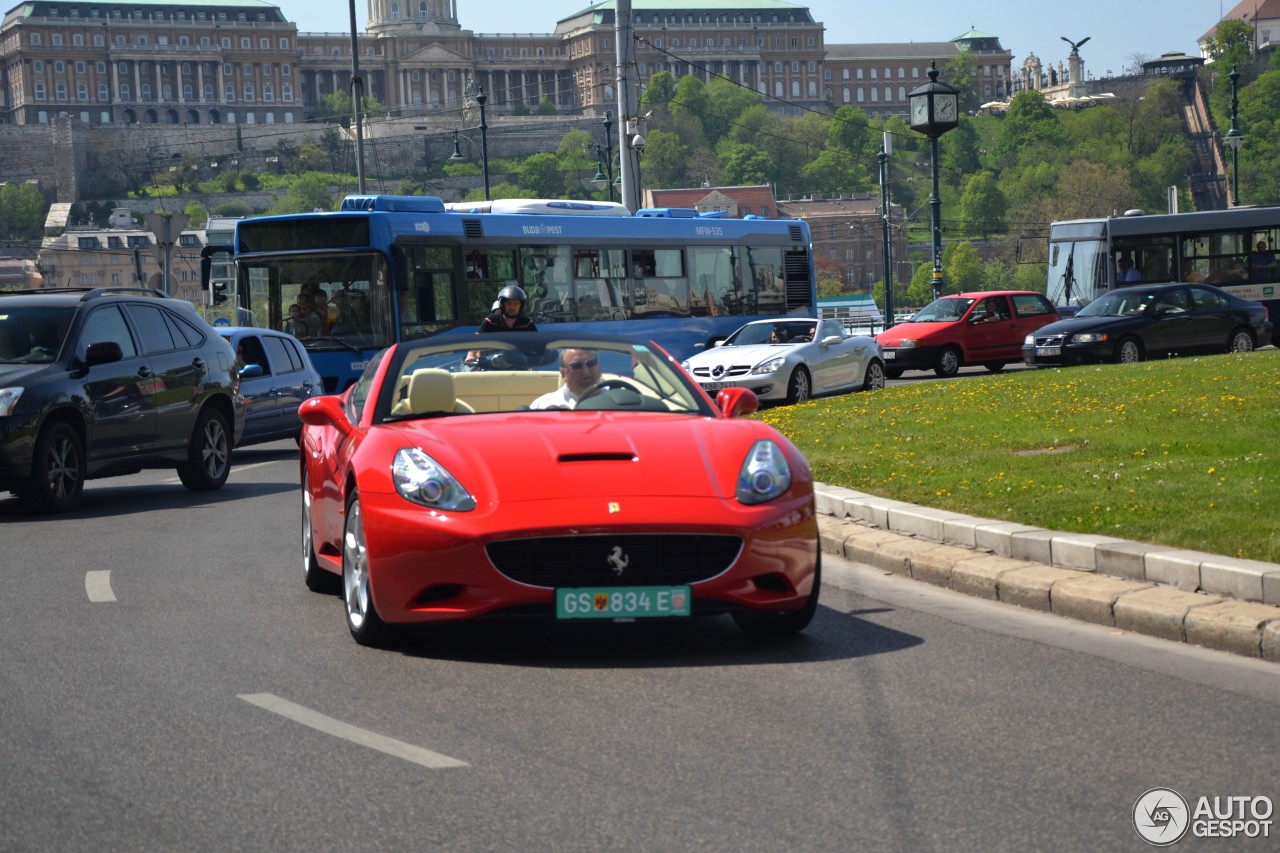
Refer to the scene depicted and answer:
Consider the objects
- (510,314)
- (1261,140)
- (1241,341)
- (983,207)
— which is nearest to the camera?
(510,314)

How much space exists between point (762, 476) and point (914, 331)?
85.6 feet

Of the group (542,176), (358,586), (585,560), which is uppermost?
(542,176)

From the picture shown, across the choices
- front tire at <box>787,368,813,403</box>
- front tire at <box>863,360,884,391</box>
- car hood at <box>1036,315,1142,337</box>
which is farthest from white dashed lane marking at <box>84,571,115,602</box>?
car hood at <box>1036,315,1142,337</box>

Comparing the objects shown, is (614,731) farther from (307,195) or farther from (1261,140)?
(1261,140)

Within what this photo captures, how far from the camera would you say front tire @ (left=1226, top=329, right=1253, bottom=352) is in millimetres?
30344

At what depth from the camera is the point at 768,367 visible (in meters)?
25.2

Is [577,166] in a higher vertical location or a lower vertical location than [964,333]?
higher

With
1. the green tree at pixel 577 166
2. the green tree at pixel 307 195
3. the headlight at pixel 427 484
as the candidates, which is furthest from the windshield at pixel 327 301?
the green tree at pixel 577 166

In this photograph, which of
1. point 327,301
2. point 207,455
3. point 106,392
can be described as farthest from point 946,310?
point 106,392

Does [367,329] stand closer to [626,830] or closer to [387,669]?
[387,669]

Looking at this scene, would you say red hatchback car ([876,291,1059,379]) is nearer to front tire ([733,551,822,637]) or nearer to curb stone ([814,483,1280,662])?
curb stone ([814,483,1280,662])

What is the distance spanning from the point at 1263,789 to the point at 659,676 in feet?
7.93

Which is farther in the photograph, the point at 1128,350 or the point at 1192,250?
the point at 1192,250

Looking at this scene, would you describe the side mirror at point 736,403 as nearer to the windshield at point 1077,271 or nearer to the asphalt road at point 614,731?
the asphalt road at point 614,731
